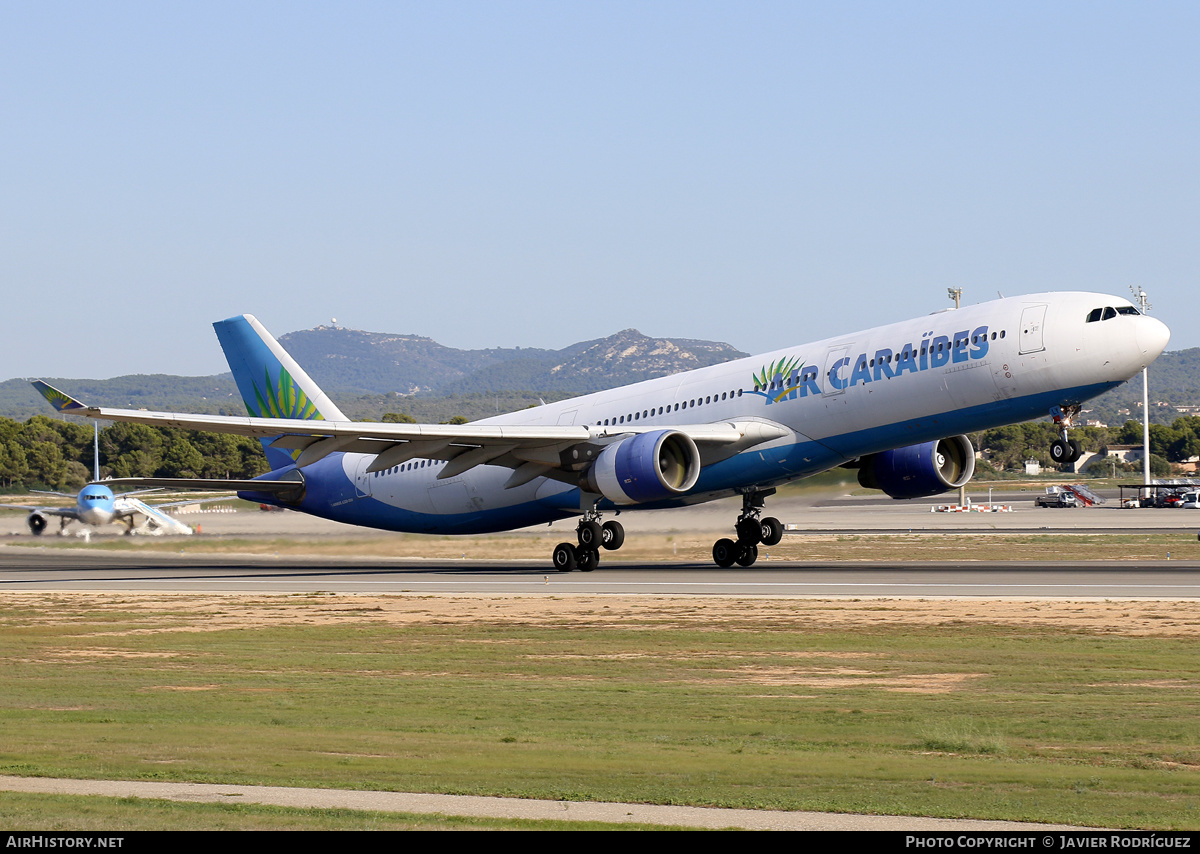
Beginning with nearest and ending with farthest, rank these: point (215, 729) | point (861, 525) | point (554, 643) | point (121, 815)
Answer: point (121, 815) → point (215, 729) → point (554, 643) → point (861, 525)

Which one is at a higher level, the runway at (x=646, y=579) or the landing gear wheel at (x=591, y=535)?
the landing gear wheel at (x=591, y=535)

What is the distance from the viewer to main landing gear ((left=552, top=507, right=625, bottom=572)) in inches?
1597

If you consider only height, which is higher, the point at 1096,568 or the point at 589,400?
the point at 589,400

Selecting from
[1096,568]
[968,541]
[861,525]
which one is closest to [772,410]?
[1096,568]

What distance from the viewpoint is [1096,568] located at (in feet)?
126

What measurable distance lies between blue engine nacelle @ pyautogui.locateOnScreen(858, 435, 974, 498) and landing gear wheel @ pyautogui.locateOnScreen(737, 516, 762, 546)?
3674 millimetres

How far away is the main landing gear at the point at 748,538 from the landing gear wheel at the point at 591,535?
172 inches

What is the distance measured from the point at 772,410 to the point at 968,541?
79.5ft

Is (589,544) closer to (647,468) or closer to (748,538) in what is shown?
(647,468)

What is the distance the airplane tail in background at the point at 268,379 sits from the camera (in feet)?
161

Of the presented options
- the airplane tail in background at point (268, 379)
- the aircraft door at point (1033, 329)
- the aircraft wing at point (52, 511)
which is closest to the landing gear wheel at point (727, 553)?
the aircraft door at point (1033, 329)

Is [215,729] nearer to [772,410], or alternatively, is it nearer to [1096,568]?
[772,410]

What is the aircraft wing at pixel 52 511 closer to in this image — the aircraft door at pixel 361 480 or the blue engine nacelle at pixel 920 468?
the aircraft door at pixel 361 480
